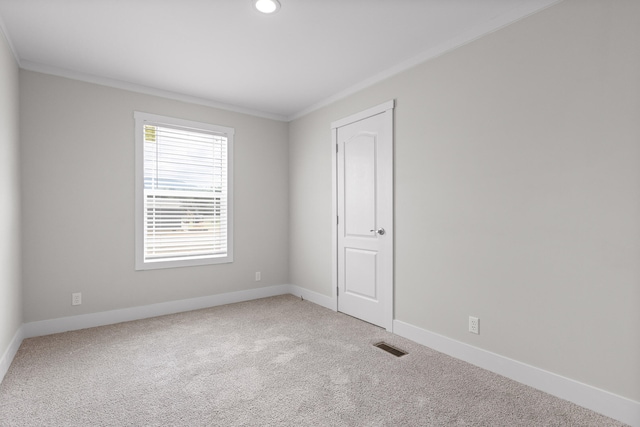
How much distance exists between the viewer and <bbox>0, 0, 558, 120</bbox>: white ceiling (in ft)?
7.66

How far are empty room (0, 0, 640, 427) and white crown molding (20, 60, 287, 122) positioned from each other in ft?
0.08

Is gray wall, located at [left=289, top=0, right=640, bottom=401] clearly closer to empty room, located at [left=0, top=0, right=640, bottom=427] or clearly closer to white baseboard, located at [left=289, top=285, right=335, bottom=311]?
empty room, located at [left=0, top=0, right=640, bottom=427]

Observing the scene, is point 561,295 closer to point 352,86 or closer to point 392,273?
point 392,273

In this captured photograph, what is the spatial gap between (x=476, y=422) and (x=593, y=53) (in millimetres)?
2282

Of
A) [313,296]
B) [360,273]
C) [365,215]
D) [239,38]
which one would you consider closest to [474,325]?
[360,273]

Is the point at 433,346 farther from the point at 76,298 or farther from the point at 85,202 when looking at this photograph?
the point at 85,202

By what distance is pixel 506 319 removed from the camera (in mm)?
2432

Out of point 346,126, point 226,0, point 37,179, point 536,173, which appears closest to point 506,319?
point 536,173

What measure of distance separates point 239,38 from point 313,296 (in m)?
3.12

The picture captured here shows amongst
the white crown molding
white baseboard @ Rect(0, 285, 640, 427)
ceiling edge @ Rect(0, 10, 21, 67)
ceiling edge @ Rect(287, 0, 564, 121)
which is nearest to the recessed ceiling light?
ceiling edge @ Rect(287, 0, 564, 121)

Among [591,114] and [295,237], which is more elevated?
[591,114]

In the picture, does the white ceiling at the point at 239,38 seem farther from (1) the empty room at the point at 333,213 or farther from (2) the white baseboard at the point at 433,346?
(2) the white baseboard at the point at 433,346

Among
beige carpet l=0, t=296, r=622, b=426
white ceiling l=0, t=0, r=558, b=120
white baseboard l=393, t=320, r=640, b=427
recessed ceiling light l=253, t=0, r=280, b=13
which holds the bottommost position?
beige carpet l=0, t=296, r=622, b=426

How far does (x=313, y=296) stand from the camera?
4.46 metres
